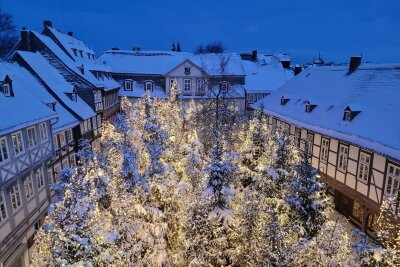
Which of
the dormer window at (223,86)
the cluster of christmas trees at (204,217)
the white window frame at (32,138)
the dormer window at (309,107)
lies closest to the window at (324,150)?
the dormer window at (309,107)

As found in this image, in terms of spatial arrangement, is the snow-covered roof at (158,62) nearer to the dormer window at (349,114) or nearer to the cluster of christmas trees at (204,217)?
the dormer window at (349,114)

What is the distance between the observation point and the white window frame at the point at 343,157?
1903 centimetres

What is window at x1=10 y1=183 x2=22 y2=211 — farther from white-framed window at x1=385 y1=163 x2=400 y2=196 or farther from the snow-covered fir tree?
white-framed window at x1=385 y1=163 x2=400 y2=196

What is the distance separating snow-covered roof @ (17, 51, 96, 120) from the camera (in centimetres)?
2481

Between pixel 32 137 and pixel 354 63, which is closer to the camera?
pixel 32 137

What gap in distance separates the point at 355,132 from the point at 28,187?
60.2 ft

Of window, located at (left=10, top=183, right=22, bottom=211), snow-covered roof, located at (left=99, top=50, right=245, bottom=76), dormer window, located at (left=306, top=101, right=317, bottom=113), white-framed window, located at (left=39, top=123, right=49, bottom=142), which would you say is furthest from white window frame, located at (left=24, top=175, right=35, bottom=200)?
snow-covered roof, located at (left=99, top=50, right=245, bottom=76)

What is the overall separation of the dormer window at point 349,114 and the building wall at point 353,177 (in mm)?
1516

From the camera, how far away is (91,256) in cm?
766

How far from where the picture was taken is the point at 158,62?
45188 mm

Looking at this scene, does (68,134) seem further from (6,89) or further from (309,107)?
(309,107)

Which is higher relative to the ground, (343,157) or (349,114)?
(349,114)

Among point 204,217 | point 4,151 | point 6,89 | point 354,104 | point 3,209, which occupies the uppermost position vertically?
point 6,89

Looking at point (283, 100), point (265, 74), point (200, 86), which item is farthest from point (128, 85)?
point (283, 100)
